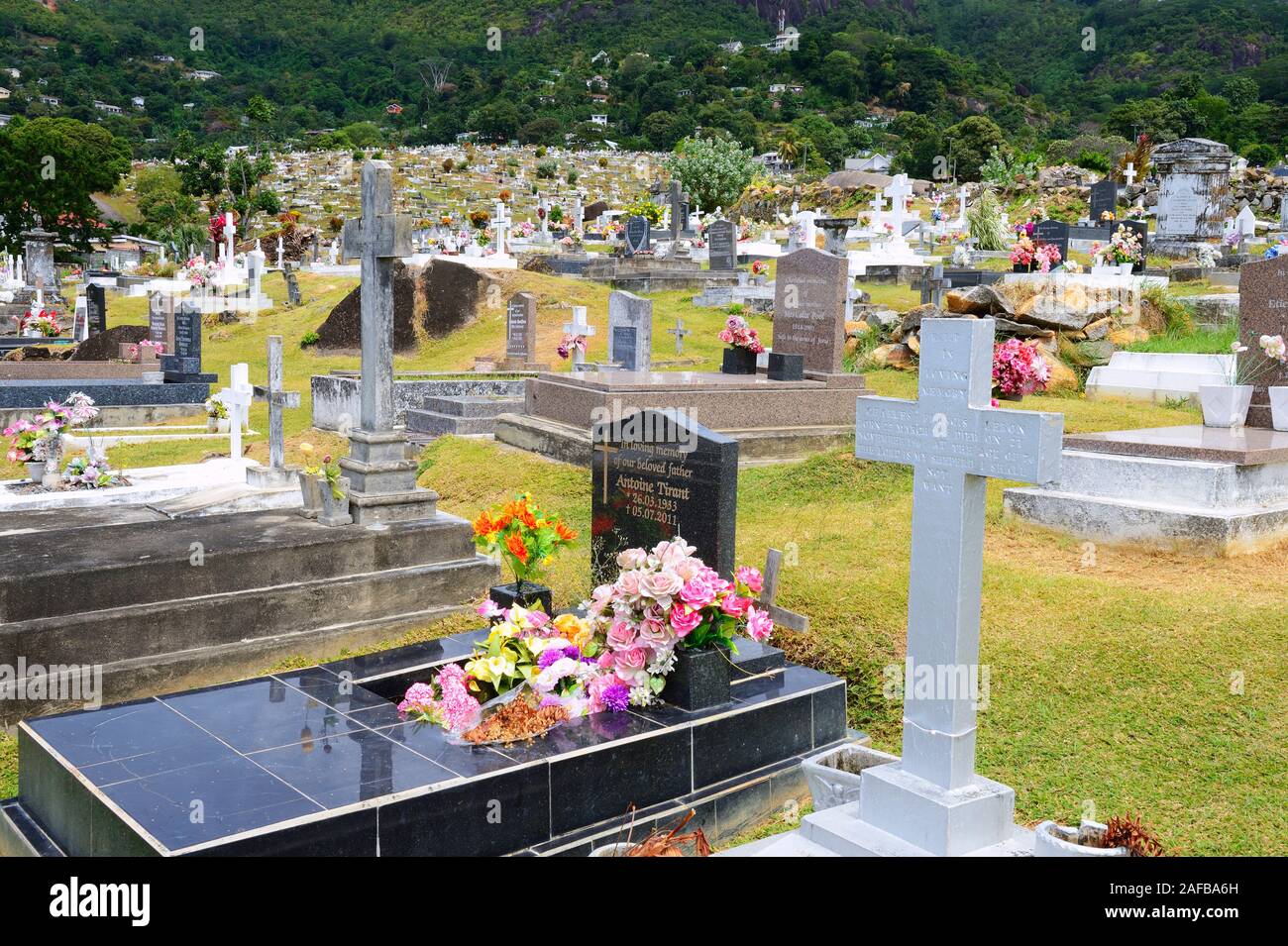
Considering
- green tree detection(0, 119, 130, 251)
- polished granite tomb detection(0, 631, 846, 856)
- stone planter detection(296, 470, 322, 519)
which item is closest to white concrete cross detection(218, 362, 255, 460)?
stone planter detection(296, 470, 322, 519)

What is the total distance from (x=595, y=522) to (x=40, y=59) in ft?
447

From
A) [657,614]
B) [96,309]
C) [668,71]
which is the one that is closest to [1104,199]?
[96,309]

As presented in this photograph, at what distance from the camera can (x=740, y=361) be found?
12.9 m

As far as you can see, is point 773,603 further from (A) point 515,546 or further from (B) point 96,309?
(B) point 96,309

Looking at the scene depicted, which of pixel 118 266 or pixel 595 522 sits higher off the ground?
pixel 118 266

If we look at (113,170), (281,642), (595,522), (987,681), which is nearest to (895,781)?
(987,681)

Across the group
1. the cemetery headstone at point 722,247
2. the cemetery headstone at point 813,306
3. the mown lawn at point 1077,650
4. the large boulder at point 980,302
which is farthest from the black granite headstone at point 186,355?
the cemetery headstone at point 722,247

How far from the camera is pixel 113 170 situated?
60125 mm

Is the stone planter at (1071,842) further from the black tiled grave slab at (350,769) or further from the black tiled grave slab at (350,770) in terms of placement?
the black tiled grave slab at (350,769)

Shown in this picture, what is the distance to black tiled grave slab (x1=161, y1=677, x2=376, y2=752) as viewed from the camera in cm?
480

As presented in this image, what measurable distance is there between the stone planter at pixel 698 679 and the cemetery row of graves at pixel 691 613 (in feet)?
0.07

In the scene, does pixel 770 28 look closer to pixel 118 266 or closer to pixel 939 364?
pixel 118 266

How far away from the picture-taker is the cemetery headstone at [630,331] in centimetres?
1388

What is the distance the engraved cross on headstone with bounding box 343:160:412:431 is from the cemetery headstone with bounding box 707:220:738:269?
1780 cm
